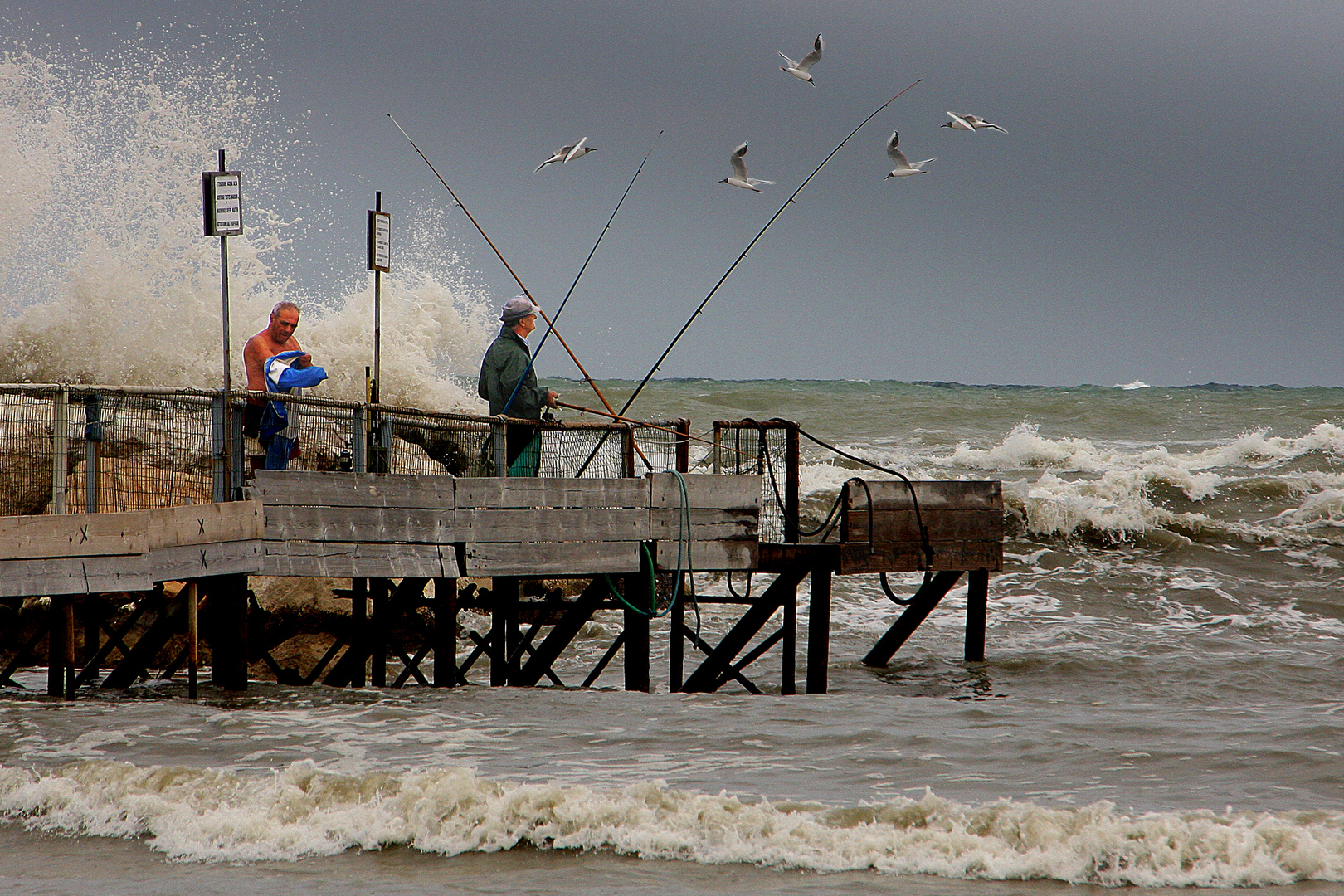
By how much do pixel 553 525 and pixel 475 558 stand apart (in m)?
0.63

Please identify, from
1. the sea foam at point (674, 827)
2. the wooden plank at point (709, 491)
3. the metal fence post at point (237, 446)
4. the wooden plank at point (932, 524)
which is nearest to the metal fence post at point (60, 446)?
the metal fence post at point (237, 446)

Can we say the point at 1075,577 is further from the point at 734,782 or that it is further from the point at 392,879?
the point at 392,879

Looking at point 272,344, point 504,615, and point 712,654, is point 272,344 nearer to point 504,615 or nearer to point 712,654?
point 504,615

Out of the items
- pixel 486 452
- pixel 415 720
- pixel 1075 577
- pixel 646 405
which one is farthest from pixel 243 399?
pixel 646 405

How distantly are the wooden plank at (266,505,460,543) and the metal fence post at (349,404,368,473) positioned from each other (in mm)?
308

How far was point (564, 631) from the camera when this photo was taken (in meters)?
10.2

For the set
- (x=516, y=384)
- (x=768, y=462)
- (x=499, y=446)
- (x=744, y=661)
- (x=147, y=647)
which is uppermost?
(x=516, y=384)

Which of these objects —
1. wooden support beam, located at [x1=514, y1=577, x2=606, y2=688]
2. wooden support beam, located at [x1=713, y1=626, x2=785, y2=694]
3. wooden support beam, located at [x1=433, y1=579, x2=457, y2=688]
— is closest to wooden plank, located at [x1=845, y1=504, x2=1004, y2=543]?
wooden support beam, located at [x1=713, y1=626, x2=785, y2=694]

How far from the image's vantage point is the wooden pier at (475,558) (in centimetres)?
776

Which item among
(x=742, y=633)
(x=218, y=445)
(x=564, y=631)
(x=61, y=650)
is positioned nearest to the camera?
(x=218, y=445)

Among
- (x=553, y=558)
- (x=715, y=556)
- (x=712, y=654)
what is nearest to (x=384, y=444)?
(x=553, y=558)

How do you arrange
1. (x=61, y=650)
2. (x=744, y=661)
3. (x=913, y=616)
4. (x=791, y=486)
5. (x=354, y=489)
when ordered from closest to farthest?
(x=61, y=650) < (x=354, y=489) < (x=791, y=486) < (x=744, y=661) < (x=913, y=616)

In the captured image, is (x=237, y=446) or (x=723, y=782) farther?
(x=237, y=446)

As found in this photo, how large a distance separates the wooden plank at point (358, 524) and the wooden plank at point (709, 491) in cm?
165
